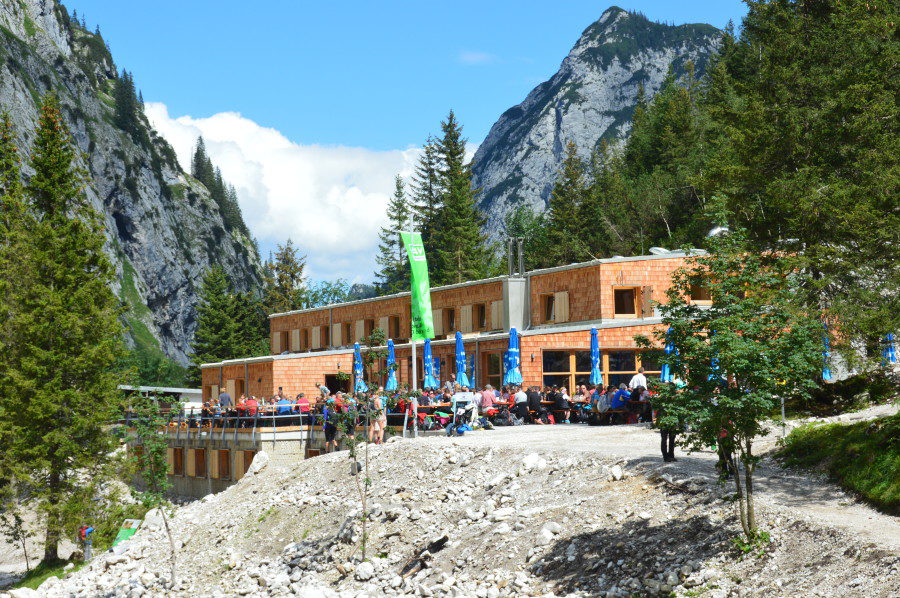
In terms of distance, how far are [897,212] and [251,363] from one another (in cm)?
3493

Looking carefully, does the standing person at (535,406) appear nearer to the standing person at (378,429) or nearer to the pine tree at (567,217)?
the standing person at (378,429)

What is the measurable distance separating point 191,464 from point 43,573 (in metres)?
8.56

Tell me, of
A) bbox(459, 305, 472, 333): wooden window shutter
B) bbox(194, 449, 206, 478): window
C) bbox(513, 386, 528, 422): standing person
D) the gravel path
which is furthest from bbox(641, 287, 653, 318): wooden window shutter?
bbox(194, 449, 206, 478): window

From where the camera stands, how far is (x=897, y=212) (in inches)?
691

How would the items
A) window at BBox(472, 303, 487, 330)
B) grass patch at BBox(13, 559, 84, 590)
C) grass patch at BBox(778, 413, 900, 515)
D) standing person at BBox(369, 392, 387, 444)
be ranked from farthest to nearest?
1. window at BBox(472, 303, 487, 330)
2. grass patch at BBox(13, 559, 84, 590)
3. standing person at BBox(369, 392, 387, 444)
4. grass patch at BBox(778, 413, 900, 515)

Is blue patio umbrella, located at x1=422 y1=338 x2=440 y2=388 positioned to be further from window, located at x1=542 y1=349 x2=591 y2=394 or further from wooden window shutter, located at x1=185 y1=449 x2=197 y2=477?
wooden window shutter, located at x1=185 y1=449 x2=197 y2=477

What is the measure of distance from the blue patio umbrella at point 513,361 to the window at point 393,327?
18.7 meters

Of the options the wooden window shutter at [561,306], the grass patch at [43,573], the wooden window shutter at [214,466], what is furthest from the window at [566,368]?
the grass patch at [43,573]

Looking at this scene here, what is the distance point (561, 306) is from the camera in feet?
130

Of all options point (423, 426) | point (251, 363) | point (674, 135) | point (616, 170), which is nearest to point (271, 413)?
point (423, 426)

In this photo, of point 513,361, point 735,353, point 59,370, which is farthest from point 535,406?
point 59,370

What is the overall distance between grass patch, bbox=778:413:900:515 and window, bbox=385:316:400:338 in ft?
108

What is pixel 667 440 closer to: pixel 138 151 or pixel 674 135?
pixel 674 135

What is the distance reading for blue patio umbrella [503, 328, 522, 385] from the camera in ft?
99.4
